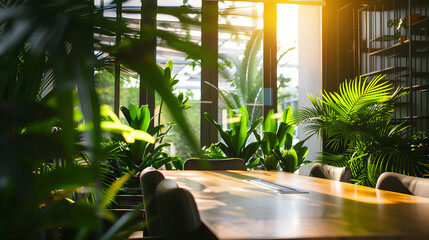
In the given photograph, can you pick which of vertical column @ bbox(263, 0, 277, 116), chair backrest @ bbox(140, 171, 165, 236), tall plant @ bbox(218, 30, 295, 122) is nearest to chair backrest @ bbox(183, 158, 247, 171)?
chair backrest @ bbox(140, 171, 165, 236)

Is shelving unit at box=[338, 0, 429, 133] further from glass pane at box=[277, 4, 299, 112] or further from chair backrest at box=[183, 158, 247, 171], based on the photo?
chair backrest at box=[183, 158, 247, 171]

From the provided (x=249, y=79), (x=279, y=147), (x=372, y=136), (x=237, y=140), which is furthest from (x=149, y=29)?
(x=249, y=79)

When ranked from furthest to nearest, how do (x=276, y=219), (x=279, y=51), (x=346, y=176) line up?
(x=279, y=51) → (x=346, y=176) → (x=276, y=219)

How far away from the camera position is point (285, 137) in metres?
5.20

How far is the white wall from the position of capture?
6258 mm

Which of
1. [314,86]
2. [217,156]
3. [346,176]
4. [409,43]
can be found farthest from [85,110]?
[314,86]

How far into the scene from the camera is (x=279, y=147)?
517 cm

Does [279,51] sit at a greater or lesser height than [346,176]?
Answer: greater

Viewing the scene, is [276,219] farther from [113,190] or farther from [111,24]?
[111,24]

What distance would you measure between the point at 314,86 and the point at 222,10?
5960 mm

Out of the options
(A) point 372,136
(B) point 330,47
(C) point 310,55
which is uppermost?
(B) point 330,47

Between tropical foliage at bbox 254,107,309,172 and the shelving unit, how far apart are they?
1.49 metres

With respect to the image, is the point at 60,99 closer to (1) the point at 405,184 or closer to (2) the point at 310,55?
(1) the point at 405,184

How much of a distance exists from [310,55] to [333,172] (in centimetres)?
362
